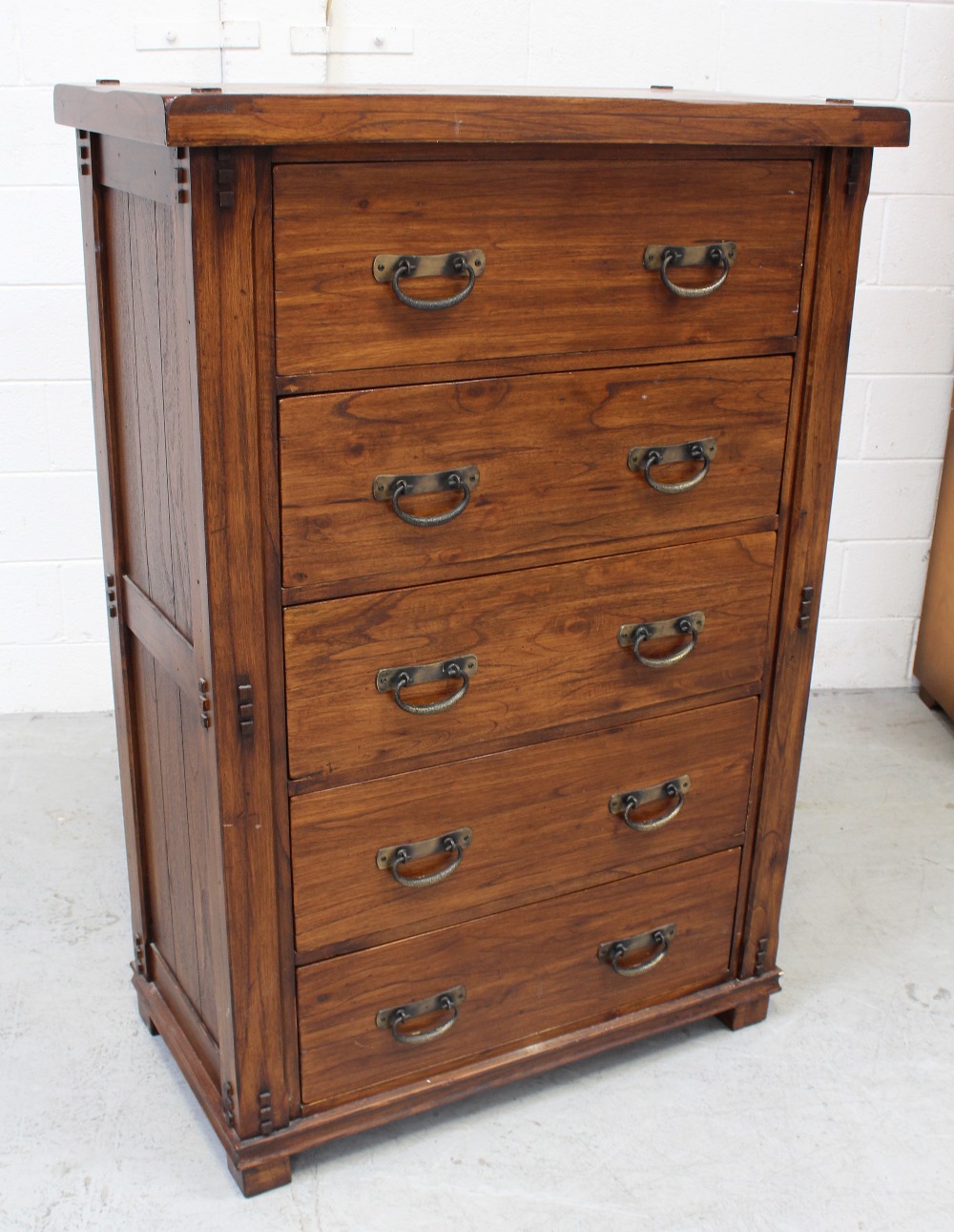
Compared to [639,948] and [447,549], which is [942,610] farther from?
[447,549]

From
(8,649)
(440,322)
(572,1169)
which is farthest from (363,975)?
(8,649)

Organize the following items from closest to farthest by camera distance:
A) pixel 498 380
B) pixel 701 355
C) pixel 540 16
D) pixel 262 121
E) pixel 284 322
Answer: pixel 262 121 → pixel 284 322 → pixel 498 380 → pixel 701 355 → pixel 540 16

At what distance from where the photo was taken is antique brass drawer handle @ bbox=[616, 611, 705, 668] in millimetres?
1671

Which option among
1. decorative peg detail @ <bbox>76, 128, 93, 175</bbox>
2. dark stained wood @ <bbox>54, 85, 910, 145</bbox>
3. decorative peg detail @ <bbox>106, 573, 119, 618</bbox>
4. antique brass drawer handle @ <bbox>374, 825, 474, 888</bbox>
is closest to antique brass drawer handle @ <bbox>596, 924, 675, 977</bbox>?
antique brass drawer handle @ <bbox>374, 825, 474, 888</bbox>

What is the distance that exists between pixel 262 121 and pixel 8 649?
1796mm

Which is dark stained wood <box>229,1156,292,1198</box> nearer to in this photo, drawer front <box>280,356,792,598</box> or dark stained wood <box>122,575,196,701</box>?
dark stained wood <box>122,575,196,701</box>

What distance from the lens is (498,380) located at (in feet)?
4.84

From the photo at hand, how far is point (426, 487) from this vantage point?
4.81 ft

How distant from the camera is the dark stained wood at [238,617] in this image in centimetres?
130

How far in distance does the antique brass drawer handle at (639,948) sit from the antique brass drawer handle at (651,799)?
16 centimetres

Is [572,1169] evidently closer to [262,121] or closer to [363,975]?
[363,975]

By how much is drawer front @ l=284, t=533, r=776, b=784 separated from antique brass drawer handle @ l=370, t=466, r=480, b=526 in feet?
0.28

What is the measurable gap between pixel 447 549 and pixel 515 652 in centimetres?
16

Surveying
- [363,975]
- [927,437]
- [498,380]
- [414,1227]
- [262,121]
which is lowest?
[414,1227]
